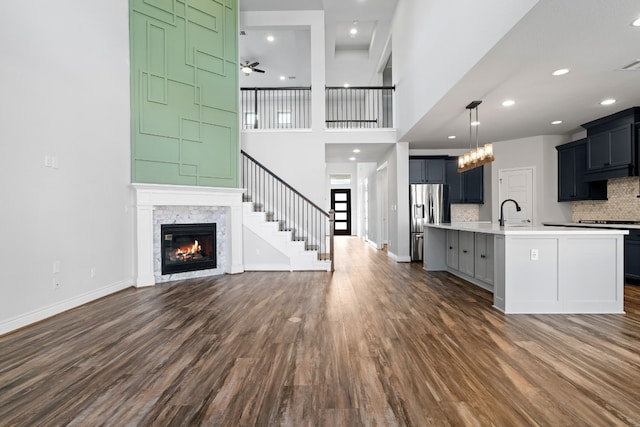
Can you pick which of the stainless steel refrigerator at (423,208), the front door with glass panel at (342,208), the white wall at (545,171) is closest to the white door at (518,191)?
the white wall at (545,171)

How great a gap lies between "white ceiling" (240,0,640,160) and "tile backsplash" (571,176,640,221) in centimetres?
132

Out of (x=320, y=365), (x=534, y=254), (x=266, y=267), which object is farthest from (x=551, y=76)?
(x=266, y=267)

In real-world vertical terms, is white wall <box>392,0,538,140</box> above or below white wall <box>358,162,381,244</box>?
above

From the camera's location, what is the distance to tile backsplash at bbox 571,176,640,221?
5.39 meters

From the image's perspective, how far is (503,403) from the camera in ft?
5.80

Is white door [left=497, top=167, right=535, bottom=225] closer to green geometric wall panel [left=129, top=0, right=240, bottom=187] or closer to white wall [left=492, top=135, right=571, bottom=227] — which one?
white wall [left=492, top=135, right=571, bottom=227]

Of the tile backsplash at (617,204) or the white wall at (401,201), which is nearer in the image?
the tile backsplash at (617,204)

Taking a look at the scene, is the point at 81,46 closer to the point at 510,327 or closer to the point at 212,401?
the point at 212,401

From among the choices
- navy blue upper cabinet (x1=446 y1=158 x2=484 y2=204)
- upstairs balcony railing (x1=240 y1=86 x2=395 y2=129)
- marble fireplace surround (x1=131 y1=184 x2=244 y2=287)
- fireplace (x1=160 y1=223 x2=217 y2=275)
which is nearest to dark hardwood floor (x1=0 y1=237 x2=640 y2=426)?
marble fireplace surround (x1=131 y1=184 x2=244 y2=287)

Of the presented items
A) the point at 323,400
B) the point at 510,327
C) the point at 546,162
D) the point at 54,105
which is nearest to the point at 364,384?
the point at 323,400

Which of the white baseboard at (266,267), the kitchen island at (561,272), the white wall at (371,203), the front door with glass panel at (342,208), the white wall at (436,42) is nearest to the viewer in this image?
the white wall at (436,42)

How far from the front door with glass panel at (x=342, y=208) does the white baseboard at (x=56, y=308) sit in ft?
37.0

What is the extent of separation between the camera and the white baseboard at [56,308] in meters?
2.92

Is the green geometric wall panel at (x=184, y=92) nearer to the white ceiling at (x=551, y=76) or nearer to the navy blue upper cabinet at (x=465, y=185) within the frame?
the white ceiling at (x=551, y=76)
